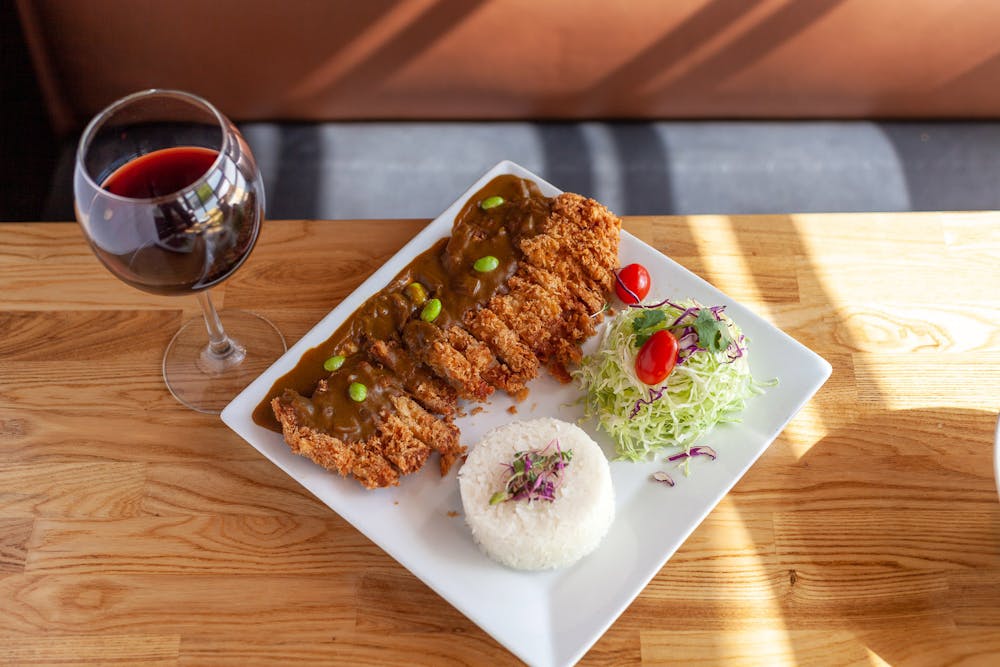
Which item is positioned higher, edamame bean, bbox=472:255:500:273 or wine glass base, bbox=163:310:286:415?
edamame bean, bbox=472:255:500:273

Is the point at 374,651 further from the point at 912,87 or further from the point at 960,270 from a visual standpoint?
the point at 912,87

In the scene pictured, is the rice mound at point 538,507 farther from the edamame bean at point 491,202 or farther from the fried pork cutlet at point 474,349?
the edamame bean at point 491,202

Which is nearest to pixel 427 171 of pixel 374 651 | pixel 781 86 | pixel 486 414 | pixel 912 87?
pixel 781 86

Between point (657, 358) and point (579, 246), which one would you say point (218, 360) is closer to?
point (579, 246)

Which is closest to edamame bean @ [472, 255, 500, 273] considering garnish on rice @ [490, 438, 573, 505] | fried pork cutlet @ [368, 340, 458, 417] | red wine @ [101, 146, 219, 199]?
fried pork cutlet @ [368, 340, 458, 417]

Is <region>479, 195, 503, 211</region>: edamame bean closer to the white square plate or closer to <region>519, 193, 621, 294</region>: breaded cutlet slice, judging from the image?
<region>519, 193, 621, 294</region>: breaded cutlet slice
